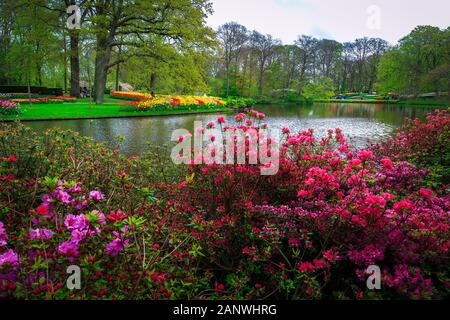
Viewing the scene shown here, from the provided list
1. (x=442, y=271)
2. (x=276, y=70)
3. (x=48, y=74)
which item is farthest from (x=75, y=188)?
(x=276, y=70)

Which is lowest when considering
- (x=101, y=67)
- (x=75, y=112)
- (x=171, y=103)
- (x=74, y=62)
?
(x=75, y=112)

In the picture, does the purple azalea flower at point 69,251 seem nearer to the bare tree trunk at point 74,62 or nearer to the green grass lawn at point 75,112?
the green grass lawn at point 75,112

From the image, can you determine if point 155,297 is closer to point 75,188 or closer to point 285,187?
point 75,188

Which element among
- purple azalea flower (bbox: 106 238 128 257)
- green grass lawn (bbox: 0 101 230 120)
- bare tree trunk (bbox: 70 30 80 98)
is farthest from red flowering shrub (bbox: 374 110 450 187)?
bare tree trunk (bbox: 70 30 80 98)

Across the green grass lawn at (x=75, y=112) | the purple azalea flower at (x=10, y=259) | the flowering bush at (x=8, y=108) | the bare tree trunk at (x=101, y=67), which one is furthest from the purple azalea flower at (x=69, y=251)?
the bare tree trunk at (x=101, y=67)

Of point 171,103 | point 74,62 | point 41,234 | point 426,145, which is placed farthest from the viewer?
point 74,62

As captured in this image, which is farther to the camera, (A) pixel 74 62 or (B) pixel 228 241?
(A) pixel 74 62

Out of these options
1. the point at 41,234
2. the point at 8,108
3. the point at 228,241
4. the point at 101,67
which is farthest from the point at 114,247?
the point at 101,67

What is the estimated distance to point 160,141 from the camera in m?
10.3

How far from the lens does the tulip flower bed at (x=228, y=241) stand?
1898 millimetres

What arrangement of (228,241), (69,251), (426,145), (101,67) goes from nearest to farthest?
(69,251) → (228,241) → (426,145) → (101,67)

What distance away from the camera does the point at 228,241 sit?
275cm

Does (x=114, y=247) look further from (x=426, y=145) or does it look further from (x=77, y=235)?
(x=426, y=145)
